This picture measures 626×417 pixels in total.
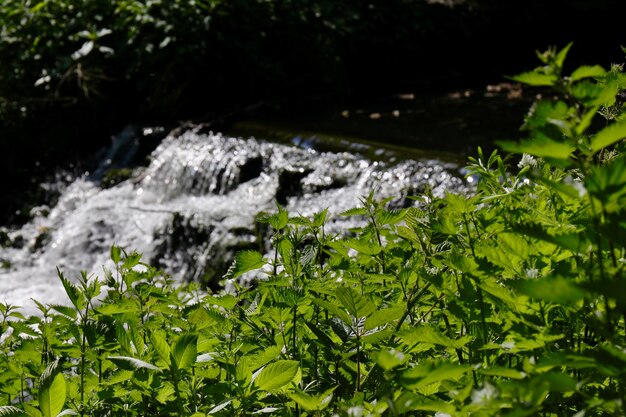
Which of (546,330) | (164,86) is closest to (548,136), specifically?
(546,330)

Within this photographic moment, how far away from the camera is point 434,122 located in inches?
338

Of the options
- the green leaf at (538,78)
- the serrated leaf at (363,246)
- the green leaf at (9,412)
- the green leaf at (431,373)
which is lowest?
the green leaf at (9,412)

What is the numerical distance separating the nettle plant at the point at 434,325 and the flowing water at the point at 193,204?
4247 millimetres

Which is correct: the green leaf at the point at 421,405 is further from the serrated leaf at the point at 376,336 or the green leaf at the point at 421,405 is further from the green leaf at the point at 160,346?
the green leaf at the point at 160,346

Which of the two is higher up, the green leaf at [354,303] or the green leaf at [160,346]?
the green leaf at [354,303]

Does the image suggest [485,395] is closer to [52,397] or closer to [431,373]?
[431,373]

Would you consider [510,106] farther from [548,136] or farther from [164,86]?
[548,136]

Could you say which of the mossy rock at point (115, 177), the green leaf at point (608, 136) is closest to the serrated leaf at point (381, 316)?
the green leaf at point (608, 136)

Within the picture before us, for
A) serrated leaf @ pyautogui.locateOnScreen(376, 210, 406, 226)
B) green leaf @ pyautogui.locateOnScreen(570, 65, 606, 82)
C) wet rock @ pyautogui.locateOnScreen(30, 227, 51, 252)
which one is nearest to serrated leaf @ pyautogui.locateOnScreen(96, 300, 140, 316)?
serrated leaf @ pyautogui.locateOnScreen(376, 210, 406, 226)

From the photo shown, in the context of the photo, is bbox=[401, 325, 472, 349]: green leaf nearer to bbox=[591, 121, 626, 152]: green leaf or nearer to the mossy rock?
bbox=[591, 121, 626, 152]: green leaf

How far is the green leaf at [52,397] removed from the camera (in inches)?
51.9

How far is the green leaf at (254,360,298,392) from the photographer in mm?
1327

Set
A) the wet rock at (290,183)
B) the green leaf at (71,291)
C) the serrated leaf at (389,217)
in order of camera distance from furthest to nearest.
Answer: the wet rock at (290,183)
the serrated leaf at (389,217)
the green leaf at (71,291)

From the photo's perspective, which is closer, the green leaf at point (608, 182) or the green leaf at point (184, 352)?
the green leaf at point (608, 182)
